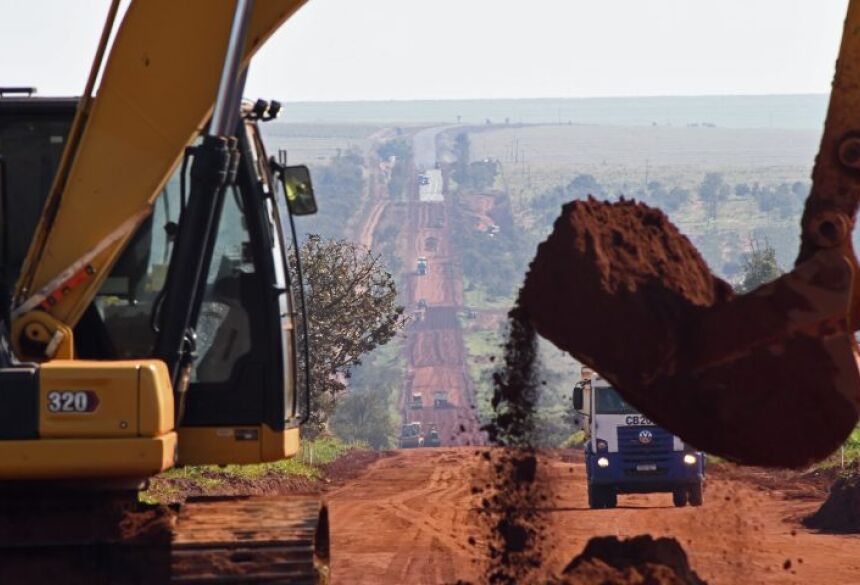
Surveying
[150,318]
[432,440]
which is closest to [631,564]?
[150,318]

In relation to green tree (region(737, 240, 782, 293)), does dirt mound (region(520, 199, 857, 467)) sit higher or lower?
higher

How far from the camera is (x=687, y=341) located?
10445 mm

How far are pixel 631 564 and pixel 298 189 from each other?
3.16 m

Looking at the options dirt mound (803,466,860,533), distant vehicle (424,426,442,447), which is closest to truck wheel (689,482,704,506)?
dirt mound (803,466,860,533)

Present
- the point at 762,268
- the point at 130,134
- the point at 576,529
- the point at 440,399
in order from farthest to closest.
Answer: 1. the point at 440,399
2. the point at 762,268
3. the point at 576,529
4. the point at 130,134

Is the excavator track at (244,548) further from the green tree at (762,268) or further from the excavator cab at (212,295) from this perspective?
the green tree at (762,268)

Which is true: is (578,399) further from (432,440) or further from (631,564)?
(432,440)

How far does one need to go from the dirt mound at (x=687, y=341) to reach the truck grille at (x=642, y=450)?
17505mm

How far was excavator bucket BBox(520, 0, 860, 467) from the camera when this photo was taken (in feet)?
33.1

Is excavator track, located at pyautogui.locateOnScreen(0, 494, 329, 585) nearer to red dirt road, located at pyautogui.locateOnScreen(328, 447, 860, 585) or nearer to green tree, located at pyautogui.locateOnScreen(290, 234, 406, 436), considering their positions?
red dirt road, located at pyautogui.locateOnScreen(328, 447, 860, 585)

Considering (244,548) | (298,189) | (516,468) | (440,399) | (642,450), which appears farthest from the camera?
(440,399)

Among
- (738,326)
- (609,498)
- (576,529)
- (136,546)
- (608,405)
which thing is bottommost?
(609,498)

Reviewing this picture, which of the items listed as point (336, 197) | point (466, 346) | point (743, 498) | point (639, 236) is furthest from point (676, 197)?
point (639, 236)

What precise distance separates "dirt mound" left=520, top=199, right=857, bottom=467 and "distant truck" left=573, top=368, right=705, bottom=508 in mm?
17474
